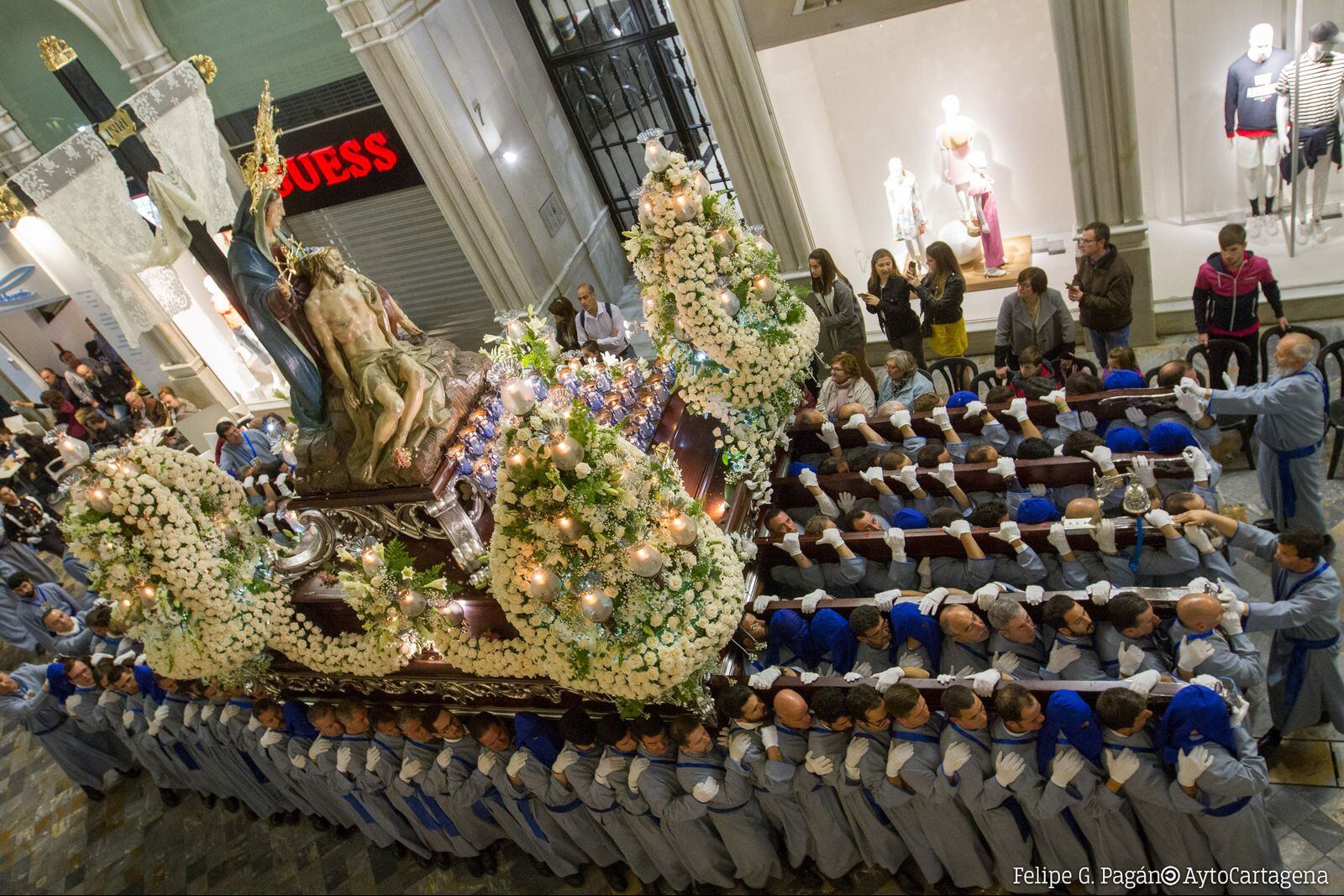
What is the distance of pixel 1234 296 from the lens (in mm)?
6977

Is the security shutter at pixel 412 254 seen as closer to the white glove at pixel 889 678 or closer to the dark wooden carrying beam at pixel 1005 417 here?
the dark wooden carrying beam at pixel 1005 417

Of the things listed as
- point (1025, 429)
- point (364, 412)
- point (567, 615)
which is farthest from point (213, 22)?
point (1025, 429)

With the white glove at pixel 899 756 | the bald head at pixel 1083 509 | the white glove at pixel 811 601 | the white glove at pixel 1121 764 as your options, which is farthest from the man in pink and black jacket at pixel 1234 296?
the white glove at pixel 899 756

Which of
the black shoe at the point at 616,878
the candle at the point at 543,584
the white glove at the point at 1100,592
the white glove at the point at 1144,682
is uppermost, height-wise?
the candle at the point at 543,584

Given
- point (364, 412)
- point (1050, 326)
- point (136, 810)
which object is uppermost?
point (364, 412)

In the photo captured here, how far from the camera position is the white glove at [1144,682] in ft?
14.8

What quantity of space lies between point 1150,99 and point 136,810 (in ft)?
38.2

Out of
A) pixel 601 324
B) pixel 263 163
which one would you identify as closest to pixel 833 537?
pixel 601 324

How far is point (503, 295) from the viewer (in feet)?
37.9

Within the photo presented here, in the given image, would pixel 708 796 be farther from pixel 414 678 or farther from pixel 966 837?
pixel 414 678

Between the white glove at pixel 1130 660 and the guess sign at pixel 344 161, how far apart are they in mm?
9375

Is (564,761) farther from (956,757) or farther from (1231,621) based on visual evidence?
(1231,621)

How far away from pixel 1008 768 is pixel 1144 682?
2.55ft

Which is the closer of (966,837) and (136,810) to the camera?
(966,837)
